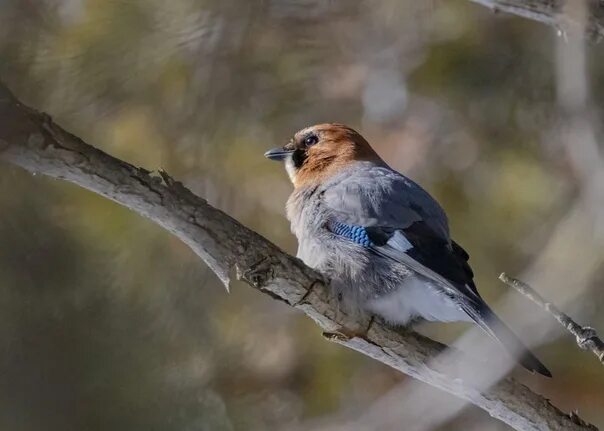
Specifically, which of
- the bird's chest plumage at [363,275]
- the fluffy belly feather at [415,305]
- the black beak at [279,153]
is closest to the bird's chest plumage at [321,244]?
the bird's chest plumage at [363,275]

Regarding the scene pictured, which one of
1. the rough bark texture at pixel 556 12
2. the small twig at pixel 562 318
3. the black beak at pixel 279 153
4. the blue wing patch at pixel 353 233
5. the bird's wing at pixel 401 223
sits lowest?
the black beak at pixel 279 153

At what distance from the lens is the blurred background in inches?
96.1

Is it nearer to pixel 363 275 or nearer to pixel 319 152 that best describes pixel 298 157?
pixel 319 152

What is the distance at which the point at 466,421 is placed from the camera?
3.88m

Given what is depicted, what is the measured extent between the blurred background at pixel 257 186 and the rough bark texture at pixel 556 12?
0.13ft

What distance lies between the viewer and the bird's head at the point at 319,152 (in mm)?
3412

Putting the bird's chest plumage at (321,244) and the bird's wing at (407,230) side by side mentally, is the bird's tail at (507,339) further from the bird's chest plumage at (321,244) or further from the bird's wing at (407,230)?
the bird's chest plumage at (321,244)

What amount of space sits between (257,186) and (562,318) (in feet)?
6.11

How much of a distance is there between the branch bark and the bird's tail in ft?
0.21

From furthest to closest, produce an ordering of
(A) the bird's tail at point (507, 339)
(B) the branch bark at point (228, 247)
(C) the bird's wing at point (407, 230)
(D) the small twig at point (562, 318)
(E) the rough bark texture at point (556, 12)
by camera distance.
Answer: (E) the rough bark texture at point (556, 12), (C) the bird's wing at point (407, 230), (A) the bird's tail at point (507, 339), (D) the small twig at point (562, 318), (B) the branch bark at point (228, 247)

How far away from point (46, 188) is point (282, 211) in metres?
1.45

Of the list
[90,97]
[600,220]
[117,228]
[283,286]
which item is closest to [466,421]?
[600,220]

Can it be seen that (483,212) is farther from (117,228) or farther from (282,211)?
(117,228)

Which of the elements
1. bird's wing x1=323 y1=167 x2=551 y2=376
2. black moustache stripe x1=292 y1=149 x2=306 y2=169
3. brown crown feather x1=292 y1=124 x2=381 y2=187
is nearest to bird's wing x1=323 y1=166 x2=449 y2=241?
bird's wing x1=323 y1=167 x2=551 y2=376
